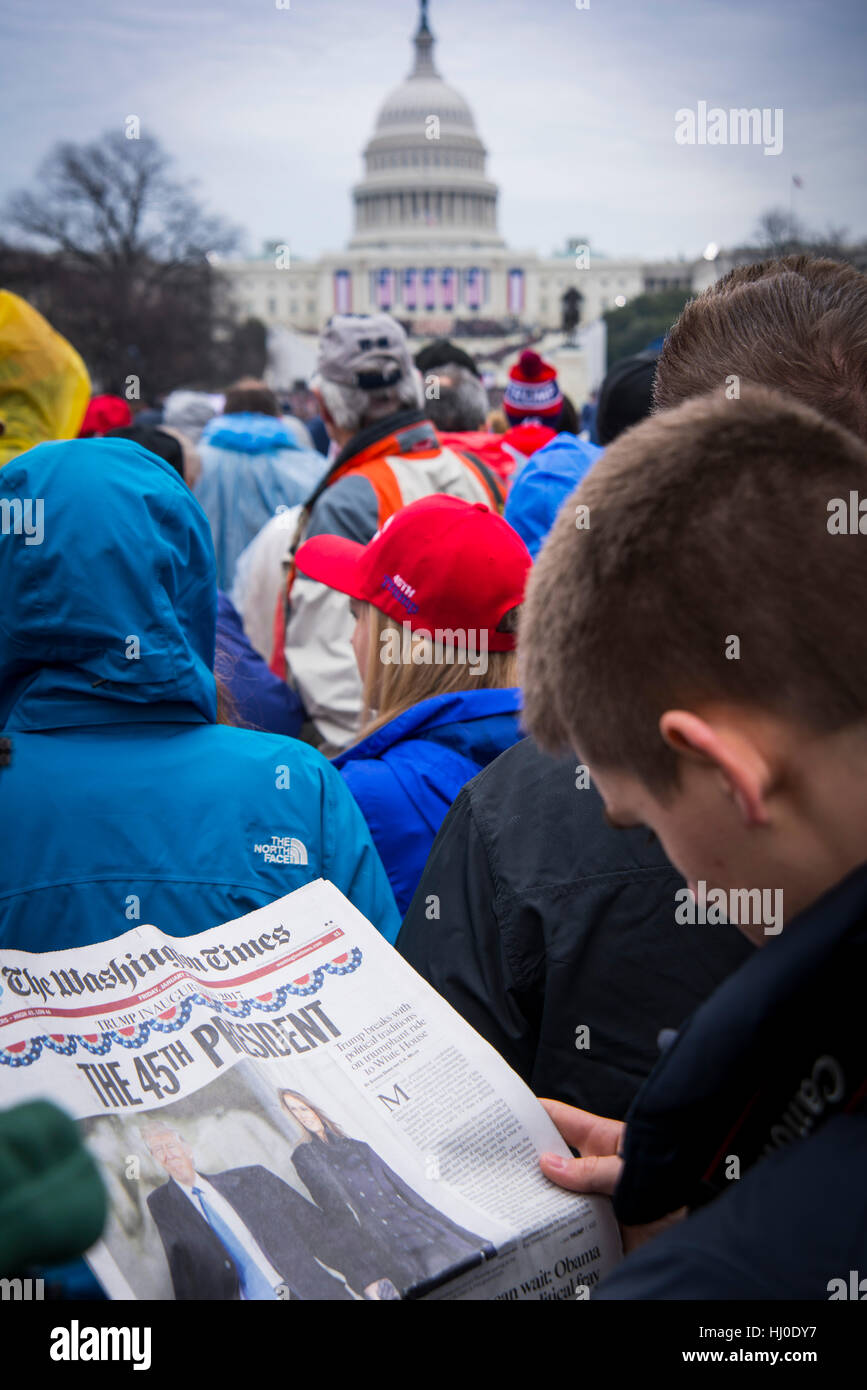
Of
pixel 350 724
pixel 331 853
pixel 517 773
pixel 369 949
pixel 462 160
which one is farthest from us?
pixel 462 160

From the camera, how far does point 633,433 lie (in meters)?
1.16

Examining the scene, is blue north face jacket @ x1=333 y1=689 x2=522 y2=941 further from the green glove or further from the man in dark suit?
the green glove

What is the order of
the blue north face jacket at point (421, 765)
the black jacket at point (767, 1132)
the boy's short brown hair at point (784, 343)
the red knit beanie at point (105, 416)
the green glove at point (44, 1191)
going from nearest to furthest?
the green glove at point (44, 1191) < the black jacket at point (767, 1132) < the boy's short brown hair at point (784, 343) < the blue north face jacket at point (421, 765) < the red knit beanie at point (105, 416)

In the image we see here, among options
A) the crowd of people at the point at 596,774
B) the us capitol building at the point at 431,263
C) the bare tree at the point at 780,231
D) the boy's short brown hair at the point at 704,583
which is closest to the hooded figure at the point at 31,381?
the crowd of people at the point at 596,774

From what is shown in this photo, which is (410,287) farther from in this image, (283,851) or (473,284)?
(283,851)

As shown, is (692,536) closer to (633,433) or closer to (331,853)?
(633,433)

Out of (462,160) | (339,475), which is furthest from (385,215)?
(339,475)

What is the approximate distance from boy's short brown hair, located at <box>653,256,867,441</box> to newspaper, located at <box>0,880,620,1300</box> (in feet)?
2.98

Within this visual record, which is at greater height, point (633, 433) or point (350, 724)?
point (633, 433)

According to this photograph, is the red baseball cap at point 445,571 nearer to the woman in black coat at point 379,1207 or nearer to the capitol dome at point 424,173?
the woman in black coat at point 379,1207

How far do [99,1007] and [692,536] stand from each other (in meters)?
0.85

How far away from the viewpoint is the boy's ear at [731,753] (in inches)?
40.1

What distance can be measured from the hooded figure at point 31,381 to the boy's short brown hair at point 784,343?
253cm

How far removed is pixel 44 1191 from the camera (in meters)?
0.77
